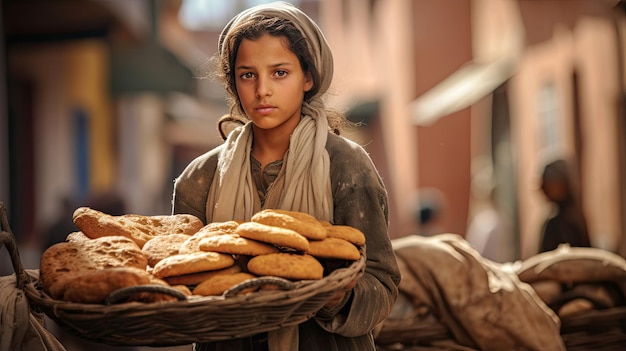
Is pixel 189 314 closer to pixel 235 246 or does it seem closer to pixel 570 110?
pixel 235 246

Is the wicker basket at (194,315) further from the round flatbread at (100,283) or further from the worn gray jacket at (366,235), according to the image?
the worn gray jacket at (366,235)

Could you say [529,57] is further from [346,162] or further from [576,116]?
[346,162]

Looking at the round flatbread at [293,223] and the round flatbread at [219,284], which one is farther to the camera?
the round flatbread at [293,223]

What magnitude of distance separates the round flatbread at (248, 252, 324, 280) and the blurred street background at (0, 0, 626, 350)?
514 cm

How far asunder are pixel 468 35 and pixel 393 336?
504 inches

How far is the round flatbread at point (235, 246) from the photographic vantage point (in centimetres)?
257

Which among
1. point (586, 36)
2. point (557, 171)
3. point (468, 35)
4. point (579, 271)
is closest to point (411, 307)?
point (579, 271)

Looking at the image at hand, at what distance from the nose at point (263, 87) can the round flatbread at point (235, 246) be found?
48 centimetres

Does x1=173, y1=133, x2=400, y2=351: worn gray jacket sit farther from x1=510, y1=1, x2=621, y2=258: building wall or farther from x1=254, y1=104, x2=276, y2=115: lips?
x1=510, y1=1, x2=621, y2=258: building wall

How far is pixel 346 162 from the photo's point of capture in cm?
292

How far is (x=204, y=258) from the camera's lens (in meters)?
2.53

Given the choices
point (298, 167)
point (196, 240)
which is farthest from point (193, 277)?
point (298, 167)

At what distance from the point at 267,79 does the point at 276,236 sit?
55 centimetres

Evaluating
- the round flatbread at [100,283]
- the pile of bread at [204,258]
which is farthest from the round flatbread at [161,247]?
the round flatbread at [100,283]
